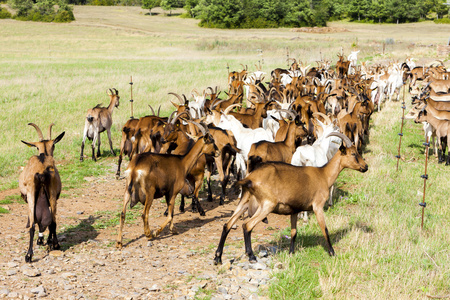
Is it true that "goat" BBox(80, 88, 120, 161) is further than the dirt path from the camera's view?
Yes

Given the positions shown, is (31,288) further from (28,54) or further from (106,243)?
(28,54)

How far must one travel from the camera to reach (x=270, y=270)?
704cm

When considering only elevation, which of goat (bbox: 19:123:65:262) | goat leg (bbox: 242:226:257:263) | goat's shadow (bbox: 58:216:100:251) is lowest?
goat's shadow (bbox: 58:216:100:251)

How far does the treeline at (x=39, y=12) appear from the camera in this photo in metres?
87.4

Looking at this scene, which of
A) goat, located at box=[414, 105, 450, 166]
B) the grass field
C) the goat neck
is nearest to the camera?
the grass field

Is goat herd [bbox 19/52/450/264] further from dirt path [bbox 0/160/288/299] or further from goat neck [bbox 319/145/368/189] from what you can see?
dirt path [bbox 0/160/288/299]

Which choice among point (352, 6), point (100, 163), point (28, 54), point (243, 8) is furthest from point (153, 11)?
point (100, 163)

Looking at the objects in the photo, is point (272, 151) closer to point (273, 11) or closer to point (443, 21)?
point (273, 11)

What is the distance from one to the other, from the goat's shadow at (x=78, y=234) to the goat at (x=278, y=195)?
8.64ft

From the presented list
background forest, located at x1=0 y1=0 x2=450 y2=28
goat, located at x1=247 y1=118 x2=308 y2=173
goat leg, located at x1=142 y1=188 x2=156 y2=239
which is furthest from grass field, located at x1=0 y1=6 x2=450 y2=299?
background forest, located at x1=0 y1=0 x2=450 y2=28

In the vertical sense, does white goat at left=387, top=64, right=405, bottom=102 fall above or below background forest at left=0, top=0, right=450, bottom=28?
below

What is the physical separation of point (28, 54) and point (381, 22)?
75.5 meters

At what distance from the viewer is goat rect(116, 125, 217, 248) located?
825 cm

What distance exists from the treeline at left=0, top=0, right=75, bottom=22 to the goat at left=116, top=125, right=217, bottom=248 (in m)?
85.7
